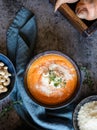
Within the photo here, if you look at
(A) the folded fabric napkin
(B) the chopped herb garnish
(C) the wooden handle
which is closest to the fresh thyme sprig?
(A) the folded fabric napkin

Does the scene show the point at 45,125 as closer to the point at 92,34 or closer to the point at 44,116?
the point at 44,116

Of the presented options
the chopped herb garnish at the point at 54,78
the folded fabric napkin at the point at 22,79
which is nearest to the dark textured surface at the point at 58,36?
the folded fabric napkin at the point at 22,79

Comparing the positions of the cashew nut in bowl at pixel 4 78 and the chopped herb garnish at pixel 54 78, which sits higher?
the cashew nut in bowl at pixel 4 78

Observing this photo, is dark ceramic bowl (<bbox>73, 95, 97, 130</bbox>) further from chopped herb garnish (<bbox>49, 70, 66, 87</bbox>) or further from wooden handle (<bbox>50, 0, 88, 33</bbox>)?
wooden handle (<bbox>50, 0, 88, 33</bbox>)

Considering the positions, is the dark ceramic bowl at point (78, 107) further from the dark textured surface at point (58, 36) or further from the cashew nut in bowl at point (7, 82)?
the cashew nut in bowl at point (7, 82)

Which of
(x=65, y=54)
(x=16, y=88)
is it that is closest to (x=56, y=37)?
(x=65, y=54)

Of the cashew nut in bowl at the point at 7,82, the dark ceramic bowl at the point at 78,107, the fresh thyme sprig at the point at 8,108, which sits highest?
the cashew nut in bowl at the point at 7,82

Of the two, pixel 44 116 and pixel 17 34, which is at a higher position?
pixel 17 34

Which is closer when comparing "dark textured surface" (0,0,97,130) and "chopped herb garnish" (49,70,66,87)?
"chopped herb garnish" (49,70,66,87)
